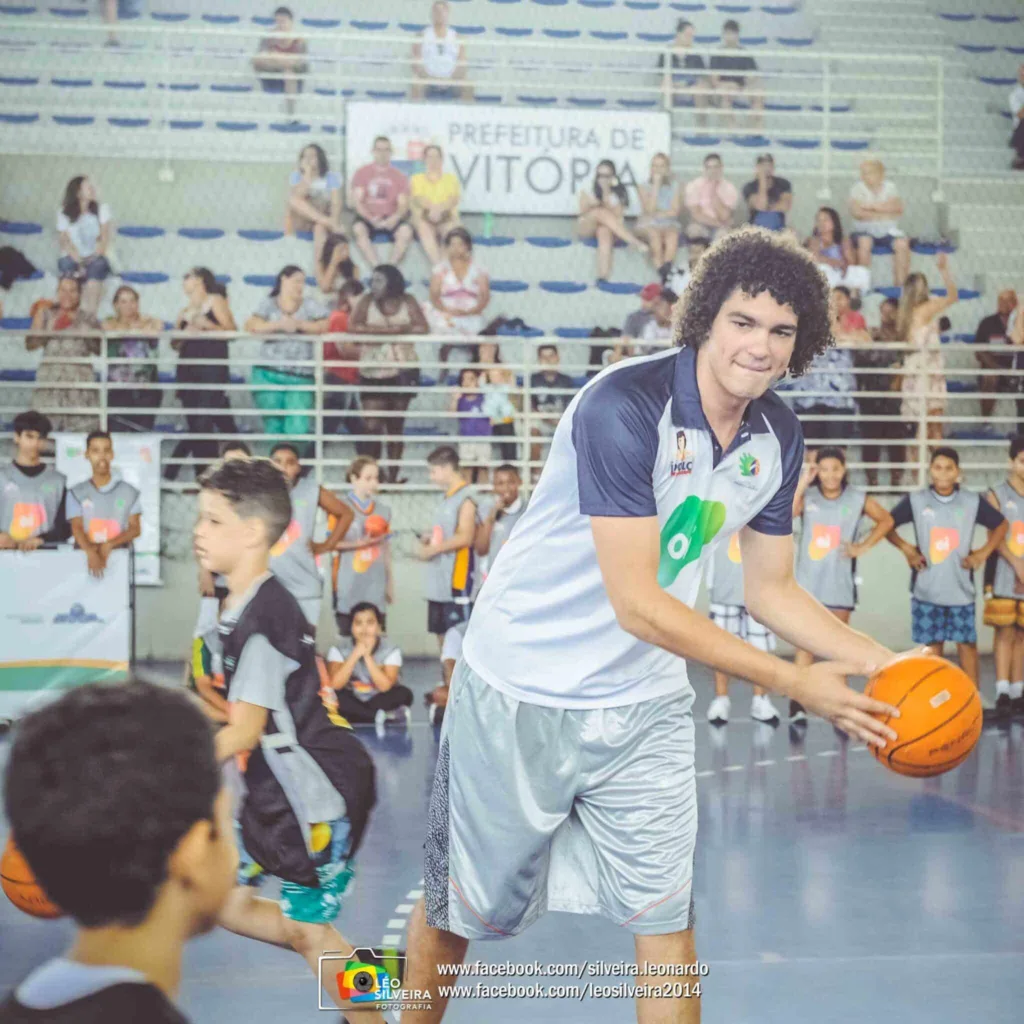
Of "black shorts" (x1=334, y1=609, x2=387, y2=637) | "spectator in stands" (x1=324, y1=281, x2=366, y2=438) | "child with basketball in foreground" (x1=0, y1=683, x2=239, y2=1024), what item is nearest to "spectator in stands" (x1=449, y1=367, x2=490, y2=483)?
"spectator in stands" (x1=324, y1=281, x2=366, y2=438)

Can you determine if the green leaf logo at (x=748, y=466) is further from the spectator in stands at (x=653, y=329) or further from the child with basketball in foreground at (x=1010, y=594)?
the spectator in stands at (x=653, y=329)

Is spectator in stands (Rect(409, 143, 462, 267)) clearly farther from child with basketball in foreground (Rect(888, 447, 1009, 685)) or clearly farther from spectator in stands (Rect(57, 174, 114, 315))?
child with basketball in foreground (Rect(888, 447, 1009, 685))

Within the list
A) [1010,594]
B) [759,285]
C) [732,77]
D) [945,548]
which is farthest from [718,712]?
[732,77]

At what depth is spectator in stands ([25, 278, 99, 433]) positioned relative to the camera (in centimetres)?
1123

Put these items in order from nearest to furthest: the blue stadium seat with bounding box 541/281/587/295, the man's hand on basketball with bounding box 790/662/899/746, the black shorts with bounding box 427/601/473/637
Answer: the man's hand on basketball with bounding box 790/662/899/746, the black shorts with bounding box 427/601/473/637, the blue stadium seat with bounding box 541/281/587/295

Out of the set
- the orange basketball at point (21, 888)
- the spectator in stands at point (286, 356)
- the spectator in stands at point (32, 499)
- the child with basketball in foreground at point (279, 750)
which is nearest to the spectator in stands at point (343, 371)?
the spectator in stands at point (286, 356)

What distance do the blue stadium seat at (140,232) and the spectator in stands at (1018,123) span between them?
891 cm

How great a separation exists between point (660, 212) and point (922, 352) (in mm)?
2885

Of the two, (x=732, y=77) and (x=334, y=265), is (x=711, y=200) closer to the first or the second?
(x=732, y=77)

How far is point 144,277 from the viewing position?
12.7m

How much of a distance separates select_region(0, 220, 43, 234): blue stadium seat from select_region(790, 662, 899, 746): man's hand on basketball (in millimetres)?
11641

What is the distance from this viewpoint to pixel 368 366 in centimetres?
1176

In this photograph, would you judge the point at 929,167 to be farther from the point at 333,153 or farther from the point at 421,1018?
the point at 421,1018

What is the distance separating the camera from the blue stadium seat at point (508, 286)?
13.1m
